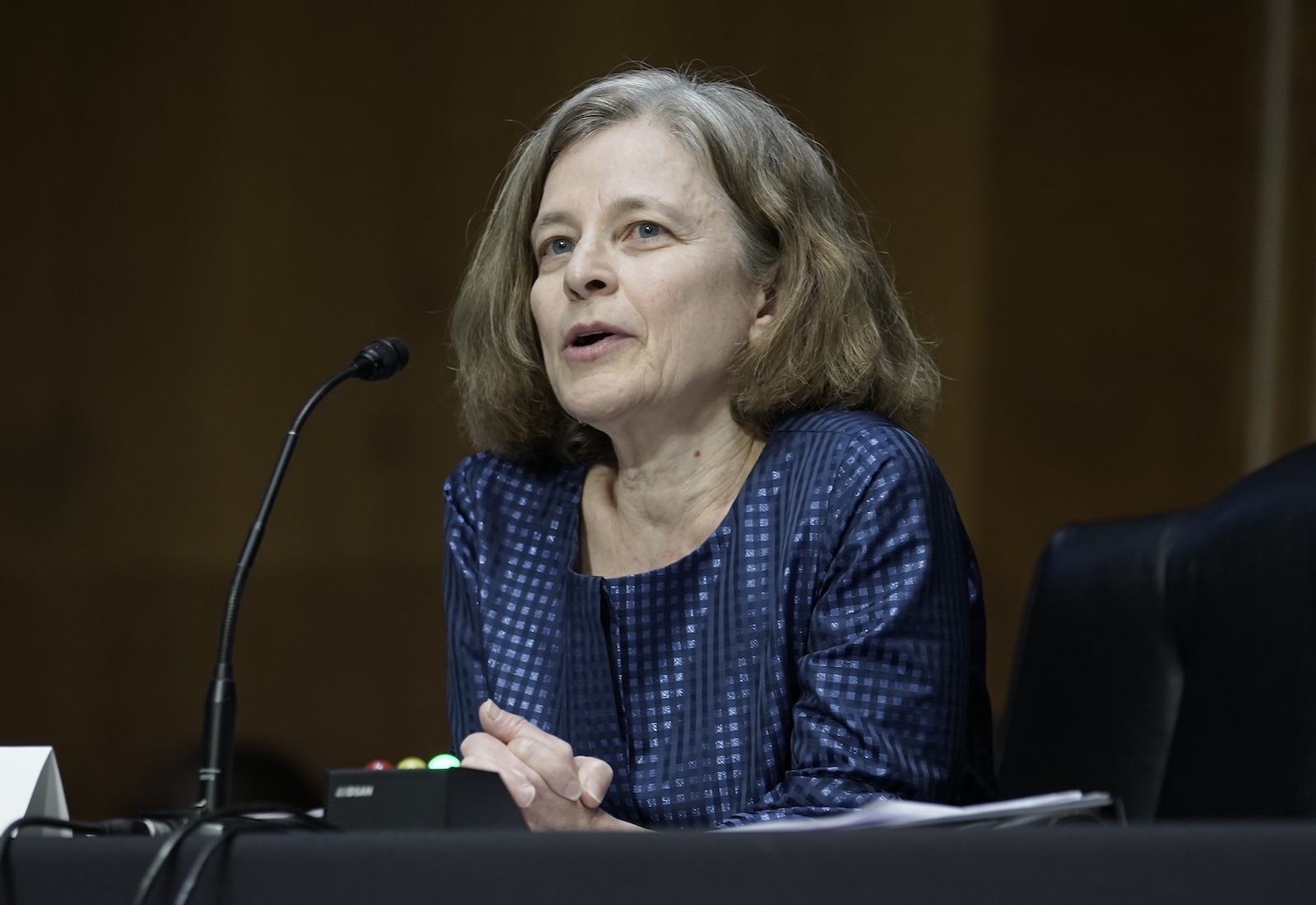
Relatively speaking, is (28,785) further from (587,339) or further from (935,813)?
(587,339)

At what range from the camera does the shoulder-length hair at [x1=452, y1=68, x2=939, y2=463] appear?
1.59m

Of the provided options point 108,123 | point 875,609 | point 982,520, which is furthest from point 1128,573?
point 108,123

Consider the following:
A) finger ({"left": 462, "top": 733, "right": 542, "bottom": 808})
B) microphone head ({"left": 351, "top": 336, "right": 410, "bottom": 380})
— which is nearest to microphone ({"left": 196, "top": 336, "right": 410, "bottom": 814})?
microphone head ({"left": 351, "top": 336, "right": 410, "bottom": 380})

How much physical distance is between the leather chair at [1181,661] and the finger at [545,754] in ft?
2.23

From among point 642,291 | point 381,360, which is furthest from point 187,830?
point 642,291

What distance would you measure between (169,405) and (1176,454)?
2341 millimetres

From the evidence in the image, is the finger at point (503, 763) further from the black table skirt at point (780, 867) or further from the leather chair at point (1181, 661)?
the leather chair at point (1181, 661)

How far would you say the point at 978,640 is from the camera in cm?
163

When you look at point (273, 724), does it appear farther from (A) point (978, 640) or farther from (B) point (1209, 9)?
(B) point (1209, 9)

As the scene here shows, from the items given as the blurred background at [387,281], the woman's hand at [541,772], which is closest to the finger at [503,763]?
the woman's hand at [541,772]

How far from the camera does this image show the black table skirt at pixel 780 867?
678 mm

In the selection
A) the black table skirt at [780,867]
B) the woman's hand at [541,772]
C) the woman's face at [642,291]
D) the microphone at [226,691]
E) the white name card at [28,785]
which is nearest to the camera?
the black table skirt at [780,867]

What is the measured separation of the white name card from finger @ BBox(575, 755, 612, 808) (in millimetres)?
416

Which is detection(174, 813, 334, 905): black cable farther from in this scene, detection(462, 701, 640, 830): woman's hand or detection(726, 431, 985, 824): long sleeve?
detection(726, 431, 985, 824): long sleeve
